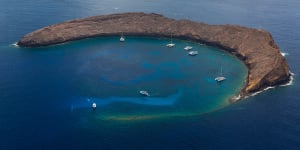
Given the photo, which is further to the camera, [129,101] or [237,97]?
[237,97]

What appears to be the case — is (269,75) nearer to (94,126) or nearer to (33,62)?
(94,126)

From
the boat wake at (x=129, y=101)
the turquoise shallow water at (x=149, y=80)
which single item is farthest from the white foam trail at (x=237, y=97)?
the boat wake at (x=129, y=101)

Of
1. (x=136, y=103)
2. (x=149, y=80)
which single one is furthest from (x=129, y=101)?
(x=149, y=80)

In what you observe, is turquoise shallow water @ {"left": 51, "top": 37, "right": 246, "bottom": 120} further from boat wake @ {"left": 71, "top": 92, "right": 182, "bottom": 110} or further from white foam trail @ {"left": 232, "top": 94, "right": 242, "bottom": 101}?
white foam trail @ {"left": 232, "top": 94, "right": 242, "bottom": 101}

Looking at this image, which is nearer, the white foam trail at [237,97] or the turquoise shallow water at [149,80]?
the turquoise shallow water at [149,80]

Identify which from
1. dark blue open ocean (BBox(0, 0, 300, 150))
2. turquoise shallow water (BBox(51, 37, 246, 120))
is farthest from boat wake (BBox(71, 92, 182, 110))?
dark blue open ocean (BBox(0, 0, 300, 150))

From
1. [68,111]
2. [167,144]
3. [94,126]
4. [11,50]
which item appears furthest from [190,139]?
[11,50]

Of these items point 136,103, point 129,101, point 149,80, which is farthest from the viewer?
point 149,80

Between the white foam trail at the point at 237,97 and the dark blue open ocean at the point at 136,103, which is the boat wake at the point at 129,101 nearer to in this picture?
the dark blue open ocean at the point at 136,103

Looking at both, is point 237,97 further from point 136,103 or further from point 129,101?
point 129,101
